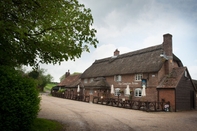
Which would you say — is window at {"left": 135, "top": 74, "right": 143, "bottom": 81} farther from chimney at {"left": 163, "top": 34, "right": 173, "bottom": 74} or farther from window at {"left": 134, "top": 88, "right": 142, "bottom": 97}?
chimney at {"left": 163, "top": 34, "right": 173, "bottom": 74}

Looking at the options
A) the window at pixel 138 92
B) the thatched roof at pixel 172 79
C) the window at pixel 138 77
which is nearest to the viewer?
the thatched roof at pixel 172 79

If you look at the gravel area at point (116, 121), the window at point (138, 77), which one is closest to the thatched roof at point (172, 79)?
the window at point (138, 77)

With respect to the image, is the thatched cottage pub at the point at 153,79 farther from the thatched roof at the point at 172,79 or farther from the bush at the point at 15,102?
the bush at the point at 15,102

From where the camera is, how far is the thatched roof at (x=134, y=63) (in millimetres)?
25578

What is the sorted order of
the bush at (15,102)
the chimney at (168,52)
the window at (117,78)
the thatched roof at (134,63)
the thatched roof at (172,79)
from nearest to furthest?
1. the bush at (15,102)
2. the thatched roof at (172,79)
3. the chimney at (168,52)
4. the thatched roof at (134,63)
5. the window at (117,78)

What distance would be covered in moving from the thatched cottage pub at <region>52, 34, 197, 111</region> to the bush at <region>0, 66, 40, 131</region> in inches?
620

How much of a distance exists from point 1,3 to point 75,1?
2953 mm

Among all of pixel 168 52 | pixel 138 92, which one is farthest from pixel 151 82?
→ pixel 168 52

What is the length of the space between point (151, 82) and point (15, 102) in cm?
2109

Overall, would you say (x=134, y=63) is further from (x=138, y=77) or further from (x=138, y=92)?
(x=138, y=92)

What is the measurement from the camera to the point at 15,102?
6418 mm

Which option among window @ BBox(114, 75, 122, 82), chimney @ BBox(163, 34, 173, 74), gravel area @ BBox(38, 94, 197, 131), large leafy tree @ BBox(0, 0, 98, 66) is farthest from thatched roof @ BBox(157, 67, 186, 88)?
large leafy tree @ BBox(0, 0, 98, 66)

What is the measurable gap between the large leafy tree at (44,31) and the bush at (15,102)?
41.7 inches

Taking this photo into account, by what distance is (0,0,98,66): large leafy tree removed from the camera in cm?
634
